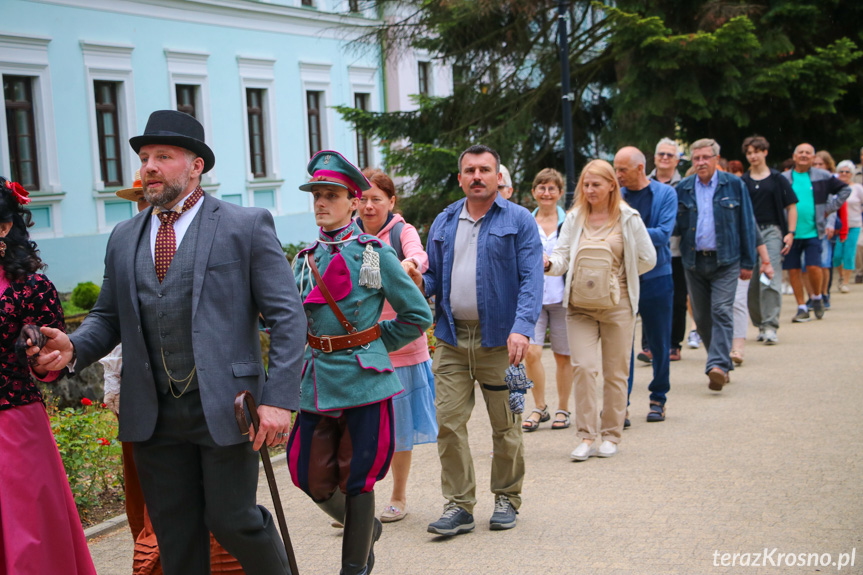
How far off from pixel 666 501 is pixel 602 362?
1.45 m

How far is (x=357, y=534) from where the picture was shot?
4.43 meters

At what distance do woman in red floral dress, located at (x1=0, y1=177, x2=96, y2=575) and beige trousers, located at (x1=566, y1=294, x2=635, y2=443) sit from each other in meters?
3.82

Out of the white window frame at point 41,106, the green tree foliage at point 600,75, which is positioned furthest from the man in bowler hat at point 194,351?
the white window frame at point 41,106

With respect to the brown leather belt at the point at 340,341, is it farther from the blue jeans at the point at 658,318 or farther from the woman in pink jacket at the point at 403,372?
the blue jeans at the point at 658,318

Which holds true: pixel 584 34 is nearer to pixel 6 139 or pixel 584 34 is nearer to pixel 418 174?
pixel 418 174

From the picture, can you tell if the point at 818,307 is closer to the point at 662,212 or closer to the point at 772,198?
the point at 772,198

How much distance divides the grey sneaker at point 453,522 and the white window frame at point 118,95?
1653 centimetres

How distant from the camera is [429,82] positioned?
105 ft

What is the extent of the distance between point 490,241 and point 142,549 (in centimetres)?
245

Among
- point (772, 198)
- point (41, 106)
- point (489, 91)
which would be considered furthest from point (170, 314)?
point (41, 106)

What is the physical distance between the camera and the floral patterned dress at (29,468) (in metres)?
3.81

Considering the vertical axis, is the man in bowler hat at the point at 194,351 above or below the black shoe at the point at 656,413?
above

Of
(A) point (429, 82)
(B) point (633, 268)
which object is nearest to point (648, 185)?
(B) point (633, 268)

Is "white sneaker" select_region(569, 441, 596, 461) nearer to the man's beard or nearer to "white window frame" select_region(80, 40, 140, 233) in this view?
the man's beard
